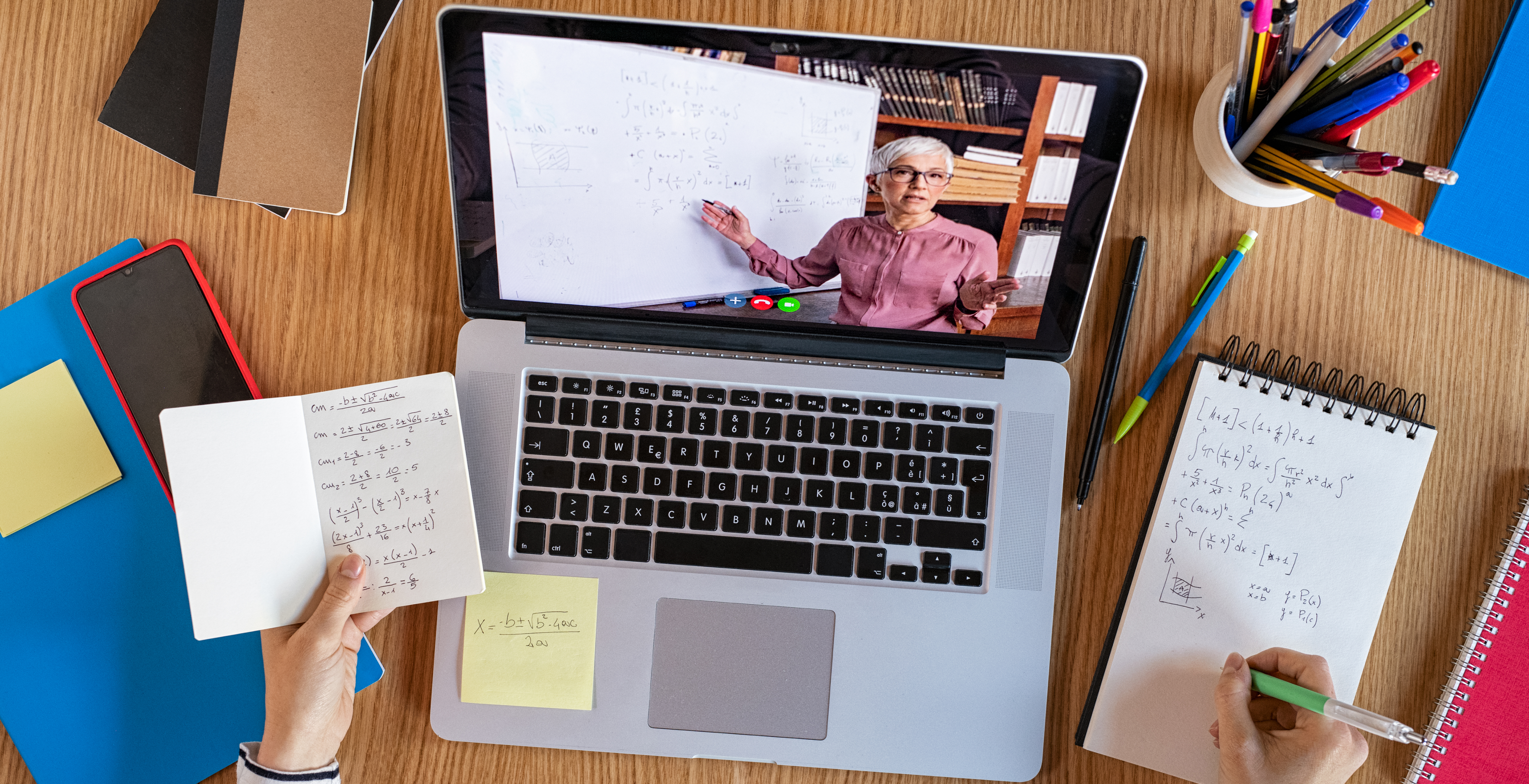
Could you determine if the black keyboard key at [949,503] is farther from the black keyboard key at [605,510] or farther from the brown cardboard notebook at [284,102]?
the brown cardboard notebook at [284,102]

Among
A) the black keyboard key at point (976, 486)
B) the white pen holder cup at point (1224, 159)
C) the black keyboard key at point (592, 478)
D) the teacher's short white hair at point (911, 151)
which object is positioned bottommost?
the black keyboard key at point (592, 478)

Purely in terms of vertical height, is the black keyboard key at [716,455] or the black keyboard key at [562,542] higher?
the black keyboard key at [716,455]

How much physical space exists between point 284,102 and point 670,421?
511 mm

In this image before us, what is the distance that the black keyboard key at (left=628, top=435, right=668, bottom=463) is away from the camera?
0.83 metres

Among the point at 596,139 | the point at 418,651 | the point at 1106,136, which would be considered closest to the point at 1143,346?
the point at 1106,136

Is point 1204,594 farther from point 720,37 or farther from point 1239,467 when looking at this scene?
point 720,37

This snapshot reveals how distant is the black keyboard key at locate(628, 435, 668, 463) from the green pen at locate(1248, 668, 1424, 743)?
23.2 inches

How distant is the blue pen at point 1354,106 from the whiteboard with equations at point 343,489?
0.81 m

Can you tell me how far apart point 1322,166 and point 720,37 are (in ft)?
1.75

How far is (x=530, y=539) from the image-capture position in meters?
0.82

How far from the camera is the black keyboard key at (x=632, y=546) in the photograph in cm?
82

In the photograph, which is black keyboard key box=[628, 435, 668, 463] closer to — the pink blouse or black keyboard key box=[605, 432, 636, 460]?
black keyboard key box=[605, 432, 636, 460]

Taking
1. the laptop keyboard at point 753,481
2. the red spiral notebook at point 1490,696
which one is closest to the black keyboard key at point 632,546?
the laptop keyboard at point 753,481

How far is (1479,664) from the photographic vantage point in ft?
2.77
